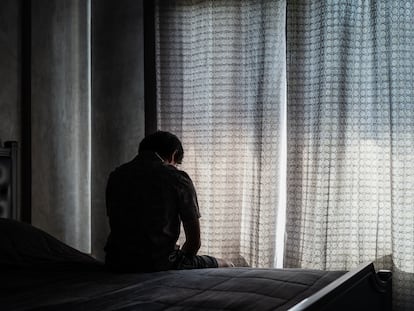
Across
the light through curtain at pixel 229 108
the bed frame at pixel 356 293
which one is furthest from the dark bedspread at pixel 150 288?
the light through curtain at pixel 229 108

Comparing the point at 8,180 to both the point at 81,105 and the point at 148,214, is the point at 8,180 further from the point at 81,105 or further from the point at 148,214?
the point at 148,214

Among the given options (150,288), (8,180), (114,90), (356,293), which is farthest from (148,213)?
(114,90)

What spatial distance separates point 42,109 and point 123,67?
0.59m

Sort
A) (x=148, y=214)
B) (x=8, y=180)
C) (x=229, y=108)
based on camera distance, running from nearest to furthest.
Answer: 1. (x=148, y=214)
2. (x=8, y=180)
3. (x=229, y=108)

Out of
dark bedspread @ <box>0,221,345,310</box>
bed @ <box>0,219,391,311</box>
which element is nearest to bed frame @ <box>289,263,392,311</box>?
→ bed @ <box>0,219,391,311</box>

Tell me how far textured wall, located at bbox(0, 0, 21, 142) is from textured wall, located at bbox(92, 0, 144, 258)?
1.81 ft

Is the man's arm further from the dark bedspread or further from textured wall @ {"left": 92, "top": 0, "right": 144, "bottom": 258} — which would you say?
textured wall @ {"left": 92, "top": 0, "right": 144, "bottom": 258}

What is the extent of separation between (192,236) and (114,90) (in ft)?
5.01

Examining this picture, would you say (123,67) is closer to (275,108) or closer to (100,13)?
(100,13)

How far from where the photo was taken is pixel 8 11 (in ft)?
10.2

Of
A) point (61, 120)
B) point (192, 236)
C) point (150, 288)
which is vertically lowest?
point (150, 288)

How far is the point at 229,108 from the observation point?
128 inches

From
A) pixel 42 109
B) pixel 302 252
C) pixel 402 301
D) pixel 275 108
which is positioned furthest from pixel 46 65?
pixel 402 301

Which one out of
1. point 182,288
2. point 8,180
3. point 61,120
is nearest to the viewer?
point 182,288
